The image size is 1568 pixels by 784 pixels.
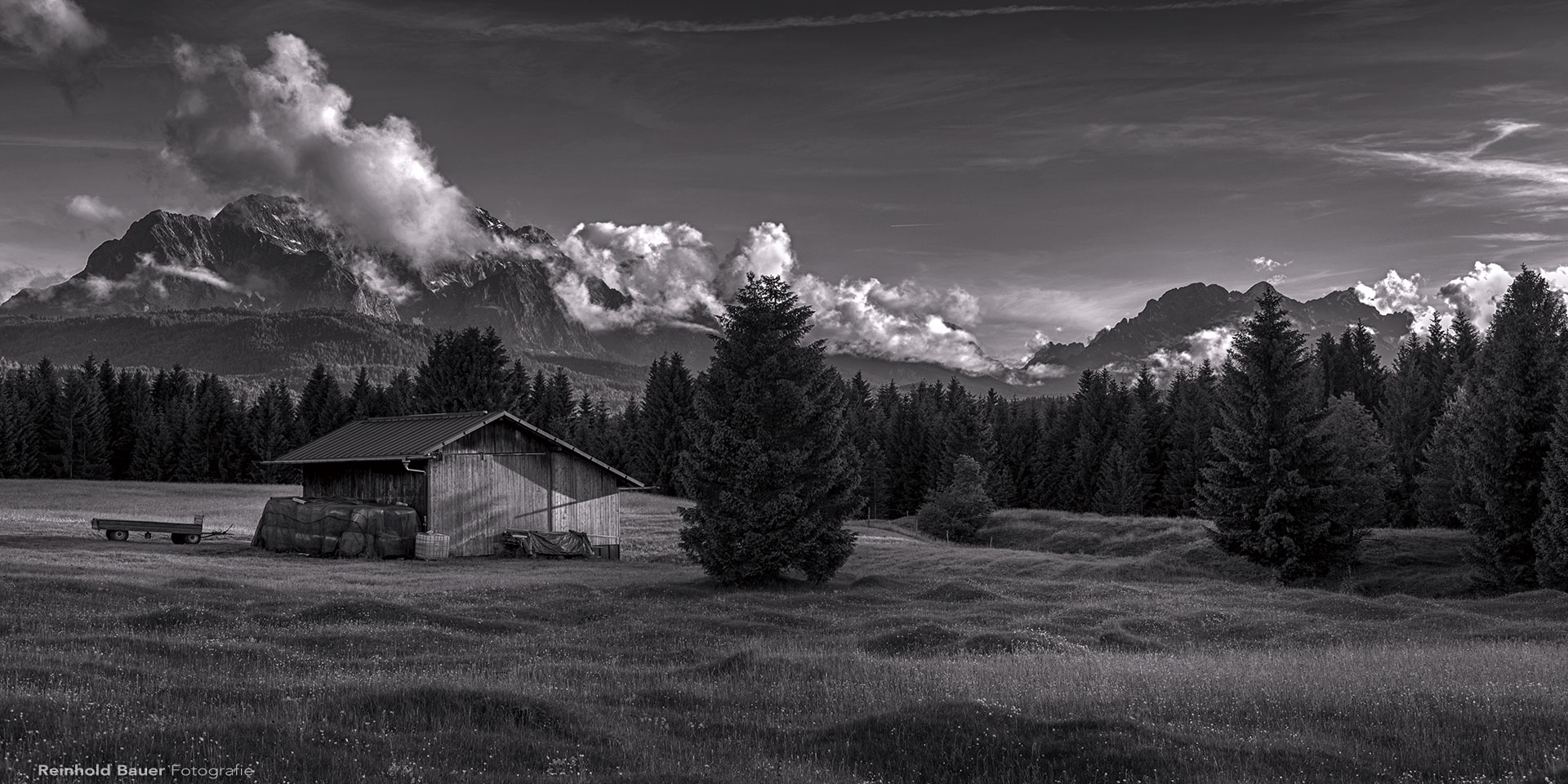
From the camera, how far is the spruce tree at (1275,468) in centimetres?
4762

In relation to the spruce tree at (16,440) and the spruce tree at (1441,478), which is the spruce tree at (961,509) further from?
the spruce tree at (16,440)

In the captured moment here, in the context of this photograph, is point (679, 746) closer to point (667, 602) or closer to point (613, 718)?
point (613, 718)

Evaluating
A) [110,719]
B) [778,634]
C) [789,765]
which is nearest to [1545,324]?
[778,634]

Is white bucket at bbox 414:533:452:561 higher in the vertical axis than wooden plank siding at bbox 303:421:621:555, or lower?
lower

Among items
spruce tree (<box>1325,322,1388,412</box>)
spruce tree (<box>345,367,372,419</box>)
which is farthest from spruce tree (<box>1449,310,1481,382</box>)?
spruce tree (<box>345,367,372,419</box>)

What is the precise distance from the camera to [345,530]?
Answer: 45.5 m

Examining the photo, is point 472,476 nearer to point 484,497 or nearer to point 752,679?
point 484,497

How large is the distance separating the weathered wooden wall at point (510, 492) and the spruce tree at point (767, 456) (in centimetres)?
1596

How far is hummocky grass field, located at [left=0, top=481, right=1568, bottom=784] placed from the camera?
37.6 ft

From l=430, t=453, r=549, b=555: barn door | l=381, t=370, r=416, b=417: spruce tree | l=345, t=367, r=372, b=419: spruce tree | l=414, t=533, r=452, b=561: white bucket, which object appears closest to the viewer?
l=414, t=533, r=452, b=561: white bucket

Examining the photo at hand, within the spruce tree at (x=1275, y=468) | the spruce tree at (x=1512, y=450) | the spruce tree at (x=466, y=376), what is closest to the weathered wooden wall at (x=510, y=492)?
the spruce tree at (x=1275, y=468)

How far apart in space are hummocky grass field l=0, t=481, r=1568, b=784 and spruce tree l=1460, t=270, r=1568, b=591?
10822 millimetres

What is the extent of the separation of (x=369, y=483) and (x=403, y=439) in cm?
260

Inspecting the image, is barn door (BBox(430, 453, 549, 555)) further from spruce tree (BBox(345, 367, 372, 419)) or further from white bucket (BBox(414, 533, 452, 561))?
spruce tree (BBox(345, 367, 372, 419))
